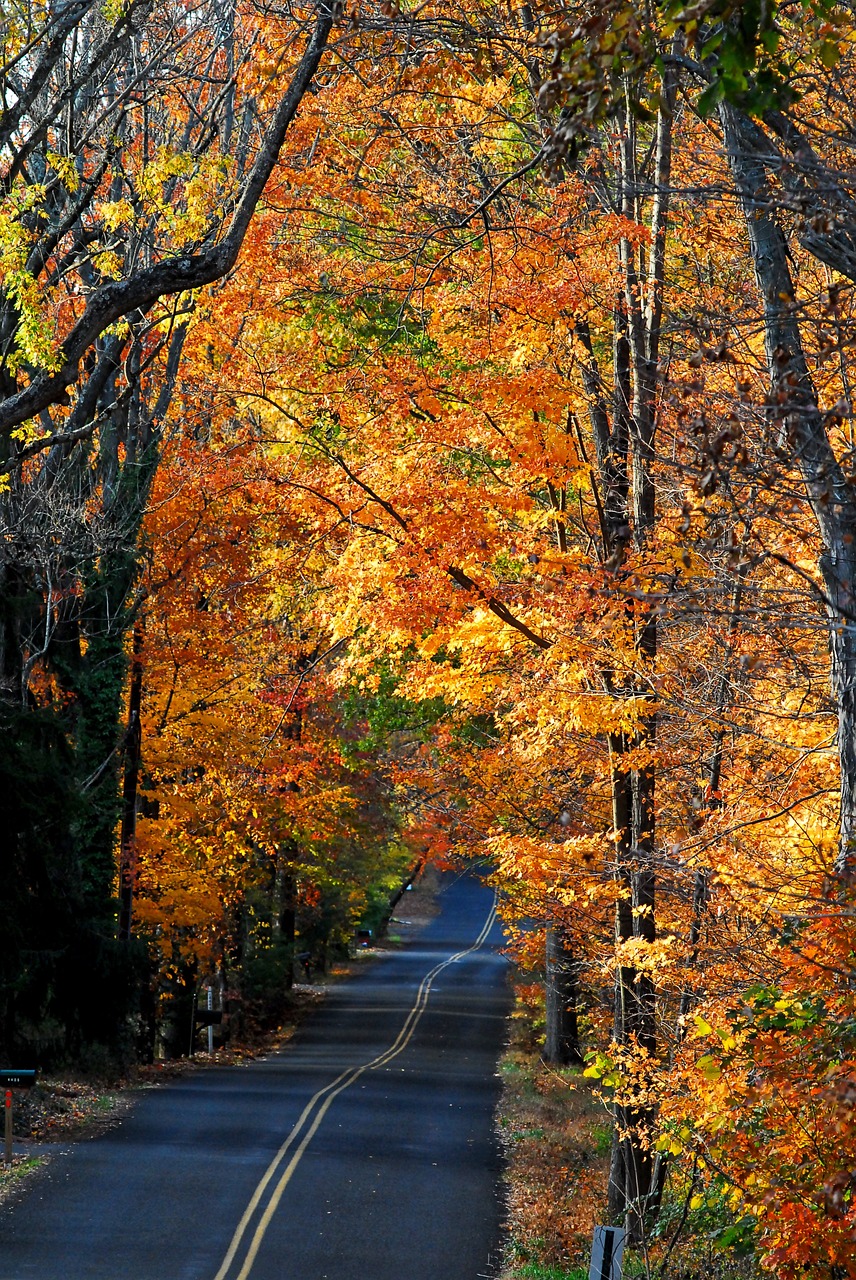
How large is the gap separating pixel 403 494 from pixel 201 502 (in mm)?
12213

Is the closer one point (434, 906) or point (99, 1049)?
point (99, 1049)

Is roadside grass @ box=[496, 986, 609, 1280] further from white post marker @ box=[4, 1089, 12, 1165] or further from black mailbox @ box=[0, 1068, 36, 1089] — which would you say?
white post marker @ box=[4, 1089, 12, 1165]

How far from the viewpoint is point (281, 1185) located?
1695cm

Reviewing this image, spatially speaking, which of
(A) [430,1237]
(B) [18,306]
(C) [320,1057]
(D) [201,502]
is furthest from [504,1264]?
(C) [320,1057]

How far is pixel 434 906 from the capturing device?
10062cm

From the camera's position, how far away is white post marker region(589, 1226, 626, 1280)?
8570 millimetres

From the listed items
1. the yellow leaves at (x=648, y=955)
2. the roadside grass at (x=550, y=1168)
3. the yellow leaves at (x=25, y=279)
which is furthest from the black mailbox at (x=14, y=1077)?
the yellow leaves at (x=25, y=279)

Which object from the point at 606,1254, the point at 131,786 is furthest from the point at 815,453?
the point at 131,786

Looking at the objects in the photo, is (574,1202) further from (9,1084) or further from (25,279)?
(25,279)

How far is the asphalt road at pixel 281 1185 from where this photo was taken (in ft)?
44.8

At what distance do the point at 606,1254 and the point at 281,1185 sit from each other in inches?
365

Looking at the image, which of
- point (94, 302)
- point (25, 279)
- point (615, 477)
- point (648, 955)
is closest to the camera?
point (94, 302)

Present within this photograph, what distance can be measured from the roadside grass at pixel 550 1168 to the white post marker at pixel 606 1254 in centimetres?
521

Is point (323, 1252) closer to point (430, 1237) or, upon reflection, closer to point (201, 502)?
point (430, 1237)
